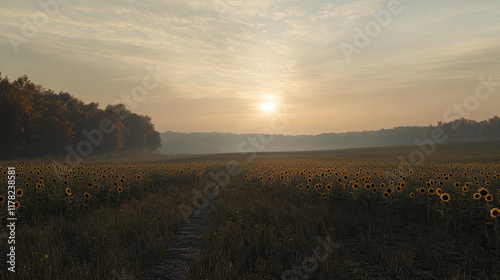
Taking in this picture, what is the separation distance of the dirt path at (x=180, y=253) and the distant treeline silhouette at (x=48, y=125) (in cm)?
4586

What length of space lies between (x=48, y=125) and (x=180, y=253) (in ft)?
187

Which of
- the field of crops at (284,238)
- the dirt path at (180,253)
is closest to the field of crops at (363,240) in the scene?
the field of crops at (284,238)

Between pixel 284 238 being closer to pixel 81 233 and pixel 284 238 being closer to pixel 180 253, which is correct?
pixel 180 253

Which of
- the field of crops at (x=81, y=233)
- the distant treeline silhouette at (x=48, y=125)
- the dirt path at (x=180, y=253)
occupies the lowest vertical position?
the dirt path at (x=180, y=253)

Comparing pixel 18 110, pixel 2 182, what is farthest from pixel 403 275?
pixel 18 110

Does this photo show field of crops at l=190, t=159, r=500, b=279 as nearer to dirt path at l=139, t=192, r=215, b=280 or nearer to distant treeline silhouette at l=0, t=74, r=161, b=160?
dirt path at l=139, t=192, r=215, b=280

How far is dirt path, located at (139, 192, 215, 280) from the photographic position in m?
4.80

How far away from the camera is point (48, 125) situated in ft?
162

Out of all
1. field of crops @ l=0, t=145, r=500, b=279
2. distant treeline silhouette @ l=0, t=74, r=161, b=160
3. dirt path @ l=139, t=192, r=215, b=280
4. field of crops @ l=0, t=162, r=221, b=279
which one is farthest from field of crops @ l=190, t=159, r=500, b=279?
distant treeline silhouette @ l=0, t=74, r=161, b=160

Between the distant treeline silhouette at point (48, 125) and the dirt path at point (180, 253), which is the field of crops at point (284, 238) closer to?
the dirt path at point (180, 253)

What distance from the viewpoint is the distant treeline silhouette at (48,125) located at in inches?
1560

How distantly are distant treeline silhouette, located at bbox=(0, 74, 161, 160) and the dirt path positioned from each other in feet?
150

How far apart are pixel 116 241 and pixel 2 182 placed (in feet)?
25.0

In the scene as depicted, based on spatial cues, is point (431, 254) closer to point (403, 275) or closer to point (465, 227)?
point (403, 275)
